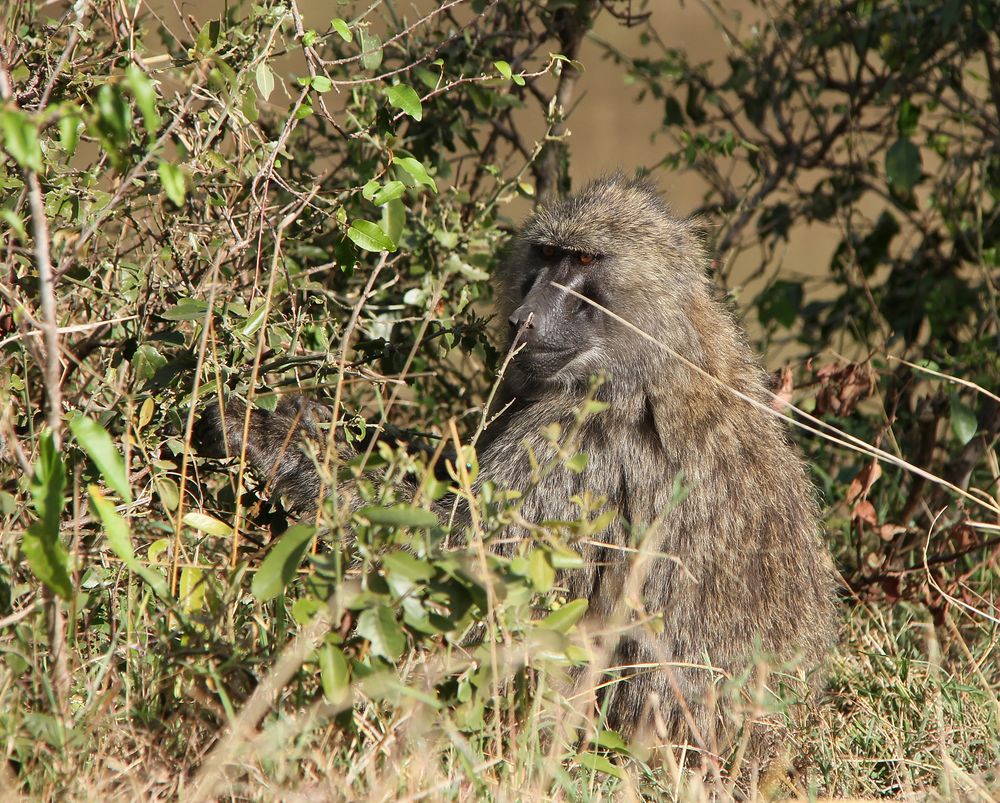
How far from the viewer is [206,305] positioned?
9.23 feet

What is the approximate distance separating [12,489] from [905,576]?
2.80 m

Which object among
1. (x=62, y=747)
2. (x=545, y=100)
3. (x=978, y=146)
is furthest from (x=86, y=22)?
(x=978, y=146)

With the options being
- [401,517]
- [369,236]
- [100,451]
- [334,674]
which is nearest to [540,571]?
[401,517]

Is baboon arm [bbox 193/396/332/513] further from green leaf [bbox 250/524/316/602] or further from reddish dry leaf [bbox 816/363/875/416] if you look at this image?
reddish dry leaf [bbox 816/363/875/416]

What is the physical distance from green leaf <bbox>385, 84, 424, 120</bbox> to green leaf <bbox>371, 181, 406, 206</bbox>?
0.19 m

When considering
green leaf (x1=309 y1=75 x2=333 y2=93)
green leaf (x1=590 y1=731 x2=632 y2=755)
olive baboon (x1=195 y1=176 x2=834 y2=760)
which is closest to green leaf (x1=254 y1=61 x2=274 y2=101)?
green leaf (x1=309 y1=75 x2=333 y2=93)

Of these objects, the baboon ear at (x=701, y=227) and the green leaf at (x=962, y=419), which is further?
the green leaf at (x=962, y=419)

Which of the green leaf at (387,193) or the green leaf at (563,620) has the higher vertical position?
the green leaf at (387,193)

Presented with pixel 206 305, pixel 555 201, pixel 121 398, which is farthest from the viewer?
pixel 555 201

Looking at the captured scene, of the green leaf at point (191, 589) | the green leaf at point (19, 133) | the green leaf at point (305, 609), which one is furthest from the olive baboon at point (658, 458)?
the green leaf at point (19, 133)

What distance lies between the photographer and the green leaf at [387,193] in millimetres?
2760

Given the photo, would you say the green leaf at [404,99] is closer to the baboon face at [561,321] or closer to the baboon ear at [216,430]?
the baboon face at [561,321]

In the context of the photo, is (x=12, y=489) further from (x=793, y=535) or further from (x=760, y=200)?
(x=760, y=200)

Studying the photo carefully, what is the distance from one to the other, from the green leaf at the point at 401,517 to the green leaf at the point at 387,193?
91cm
